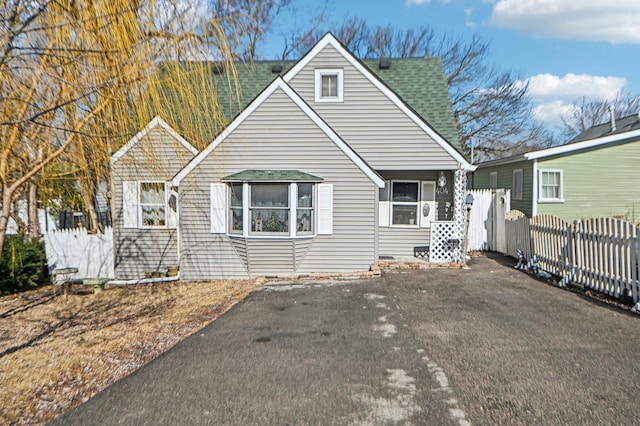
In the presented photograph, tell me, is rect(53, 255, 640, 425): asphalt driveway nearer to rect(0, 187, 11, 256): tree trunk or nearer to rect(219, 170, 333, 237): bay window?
rect(0, 187, 11, 256): tree trunk

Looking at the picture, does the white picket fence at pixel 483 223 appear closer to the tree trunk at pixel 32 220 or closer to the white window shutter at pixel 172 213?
the white window shutter at pixel 172 213

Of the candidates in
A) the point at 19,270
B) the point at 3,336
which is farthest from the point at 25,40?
the point at 19,270

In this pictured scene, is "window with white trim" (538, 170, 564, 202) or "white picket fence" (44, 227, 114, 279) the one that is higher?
"window with white trim" (538, 170, 564, 202)

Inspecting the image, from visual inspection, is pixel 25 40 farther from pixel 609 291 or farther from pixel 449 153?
pixel 449 153

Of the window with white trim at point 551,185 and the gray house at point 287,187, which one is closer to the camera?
the gray house at point 287,187

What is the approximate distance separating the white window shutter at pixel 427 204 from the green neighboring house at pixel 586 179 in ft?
13.7

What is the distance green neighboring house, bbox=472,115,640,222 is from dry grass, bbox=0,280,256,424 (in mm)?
11099

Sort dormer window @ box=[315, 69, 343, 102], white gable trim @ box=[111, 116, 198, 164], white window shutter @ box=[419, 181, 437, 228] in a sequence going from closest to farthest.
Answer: white gable trim @ box=[111, 116, 198, 164] → dormer window @ box=[315, 69, 343, 102] → white window shutter @ box=[419, 181, 437, 228]

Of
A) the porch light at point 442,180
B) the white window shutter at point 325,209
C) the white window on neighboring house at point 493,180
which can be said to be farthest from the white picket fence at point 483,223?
the white window shutter at point 325,209

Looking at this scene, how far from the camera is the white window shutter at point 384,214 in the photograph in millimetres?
13617

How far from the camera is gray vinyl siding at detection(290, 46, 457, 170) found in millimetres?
12508

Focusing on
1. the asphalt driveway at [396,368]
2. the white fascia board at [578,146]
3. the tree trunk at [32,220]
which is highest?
the white fascia board at [578,146]

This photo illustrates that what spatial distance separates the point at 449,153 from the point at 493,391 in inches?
360

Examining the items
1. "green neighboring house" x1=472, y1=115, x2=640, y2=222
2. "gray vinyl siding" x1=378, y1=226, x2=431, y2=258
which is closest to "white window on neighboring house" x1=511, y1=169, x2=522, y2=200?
"green neighboring house" x1=472, y1=115, x2=640, y2=222
